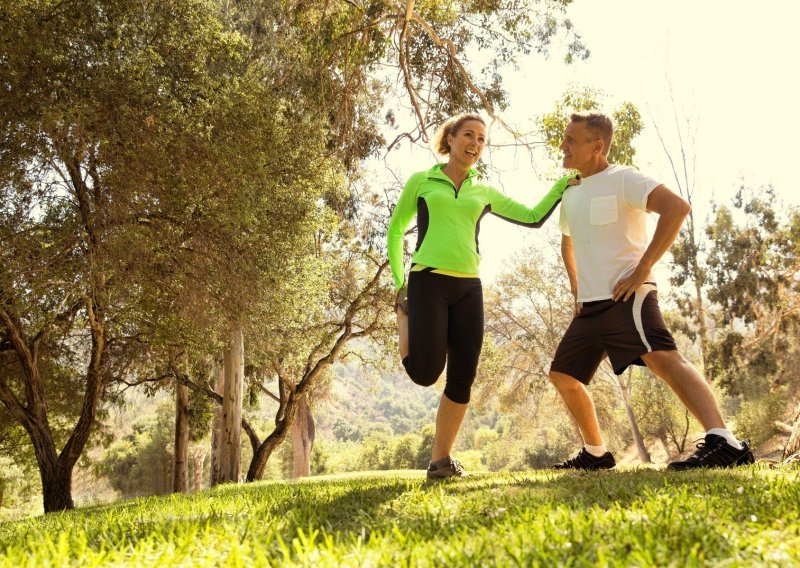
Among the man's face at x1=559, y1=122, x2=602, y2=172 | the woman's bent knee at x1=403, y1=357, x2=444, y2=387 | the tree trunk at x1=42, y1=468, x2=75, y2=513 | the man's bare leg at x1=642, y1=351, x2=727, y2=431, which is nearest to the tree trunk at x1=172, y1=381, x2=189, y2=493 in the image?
the tree trunk at x1=42, y1=468, x2=75, y2=513

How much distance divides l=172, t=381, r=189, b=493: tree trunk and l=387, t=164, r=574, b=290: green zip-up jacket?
14.4 meters

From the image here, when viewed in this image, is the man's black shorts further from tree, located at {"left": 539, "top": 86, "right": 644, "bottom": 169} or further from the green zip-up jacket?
tree, located at {"left": 539, "top": 86, "right": 644, "bottom": 169}

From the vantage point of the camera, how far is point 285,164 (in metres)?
10.3

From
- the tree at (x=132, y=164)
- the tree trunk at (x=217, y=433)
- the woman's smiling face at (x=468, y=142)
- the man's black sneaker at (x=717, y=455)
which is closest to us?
the man's black sneaker at (x=717, y=455)

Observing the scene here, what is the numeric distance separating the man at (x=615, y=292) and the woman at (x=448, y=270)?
0.33 meters

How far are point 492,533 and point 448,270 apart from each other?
2.42m

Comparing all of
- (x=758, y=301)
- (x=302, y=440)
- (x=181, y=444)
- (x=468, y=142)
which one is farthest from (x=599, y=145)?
(x=758, y=301)

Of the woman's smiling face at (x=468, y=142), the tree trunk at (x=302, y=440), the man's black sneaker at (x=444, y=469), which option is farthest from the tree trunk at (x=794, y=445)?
the tree trunk at (x=302, y=440)

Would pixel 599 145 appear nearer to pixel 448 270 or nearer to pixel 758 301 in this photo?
pixel 448 270

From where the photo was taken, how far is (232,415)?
13117mm

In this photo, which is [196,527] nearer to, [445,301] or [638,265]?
[445,301]

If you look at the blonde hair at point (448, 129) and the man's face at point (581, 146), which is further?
the blonde hair at point (448, 129)

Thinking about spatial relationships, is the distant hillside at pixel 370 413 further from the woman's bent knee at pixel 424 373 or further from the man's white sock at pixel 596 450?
the woman's bent knee at pixel 424 373

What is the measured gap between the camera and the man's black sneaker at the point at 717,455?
343 centimetres
